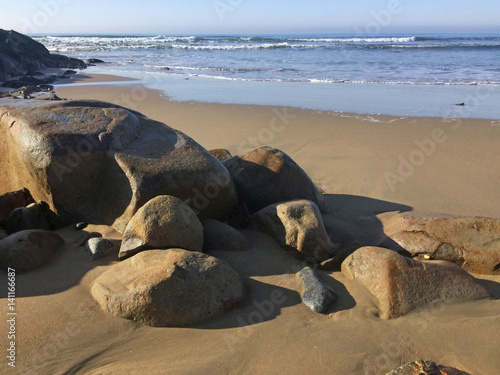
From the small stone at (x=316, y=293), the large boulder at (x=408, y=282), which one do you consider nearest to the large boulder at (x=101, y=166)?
the small stone at (x=316, y=293)

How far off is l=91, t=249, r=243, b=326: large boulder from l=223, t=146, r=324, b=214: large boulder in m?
1.51

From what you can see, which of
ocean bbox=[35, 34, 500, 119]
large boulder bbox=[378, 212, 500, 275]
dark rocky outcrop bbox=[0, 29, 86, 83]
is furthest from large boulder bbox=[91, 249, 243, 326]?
dark rocky outcrop bbox=[0, 29, 86, 83]

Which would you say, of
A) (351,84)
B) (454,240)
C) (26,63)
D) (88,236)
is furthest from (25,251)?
(26,63)

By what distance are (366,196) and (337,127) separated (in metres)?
3.02

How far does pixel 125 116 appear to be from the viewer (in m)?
4.25

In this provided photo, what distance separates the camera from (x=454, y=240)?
358 cm

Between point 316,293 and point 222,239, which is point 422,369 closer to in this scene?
point 316,293

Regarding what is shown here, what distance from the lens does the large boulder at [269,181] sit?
14.5 ft

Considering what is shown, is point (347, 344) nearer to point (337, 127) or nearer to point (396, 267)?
point (396, 267)

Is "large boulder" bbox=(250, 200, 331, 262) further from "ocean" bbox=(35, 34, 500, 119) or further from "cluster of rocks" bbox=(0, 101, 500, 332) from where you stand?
"ocean" bbox=(35, 34, 500, 119)

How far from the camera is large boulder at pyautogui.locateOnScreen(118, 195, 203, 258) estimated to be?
3221 millimetres

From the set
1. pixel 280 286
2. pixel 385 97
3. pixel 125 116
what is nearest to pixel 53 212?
pixel 125 116

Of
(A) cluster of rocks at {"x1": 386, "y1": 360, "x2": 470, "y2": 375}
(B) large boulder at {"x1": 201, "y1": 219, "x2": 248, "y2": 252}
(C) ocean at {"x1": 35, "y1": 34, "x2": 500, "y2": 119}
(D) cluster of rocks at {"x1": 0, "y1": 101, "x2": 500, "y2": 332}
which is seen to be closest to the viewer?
(A) cluster of rocks at {"x1": 386, "y1": 360, "x2": 470, "y2": 375}

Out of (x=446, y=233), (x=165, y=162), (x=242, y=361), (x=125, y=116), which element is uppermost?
(x=125, y=116)
